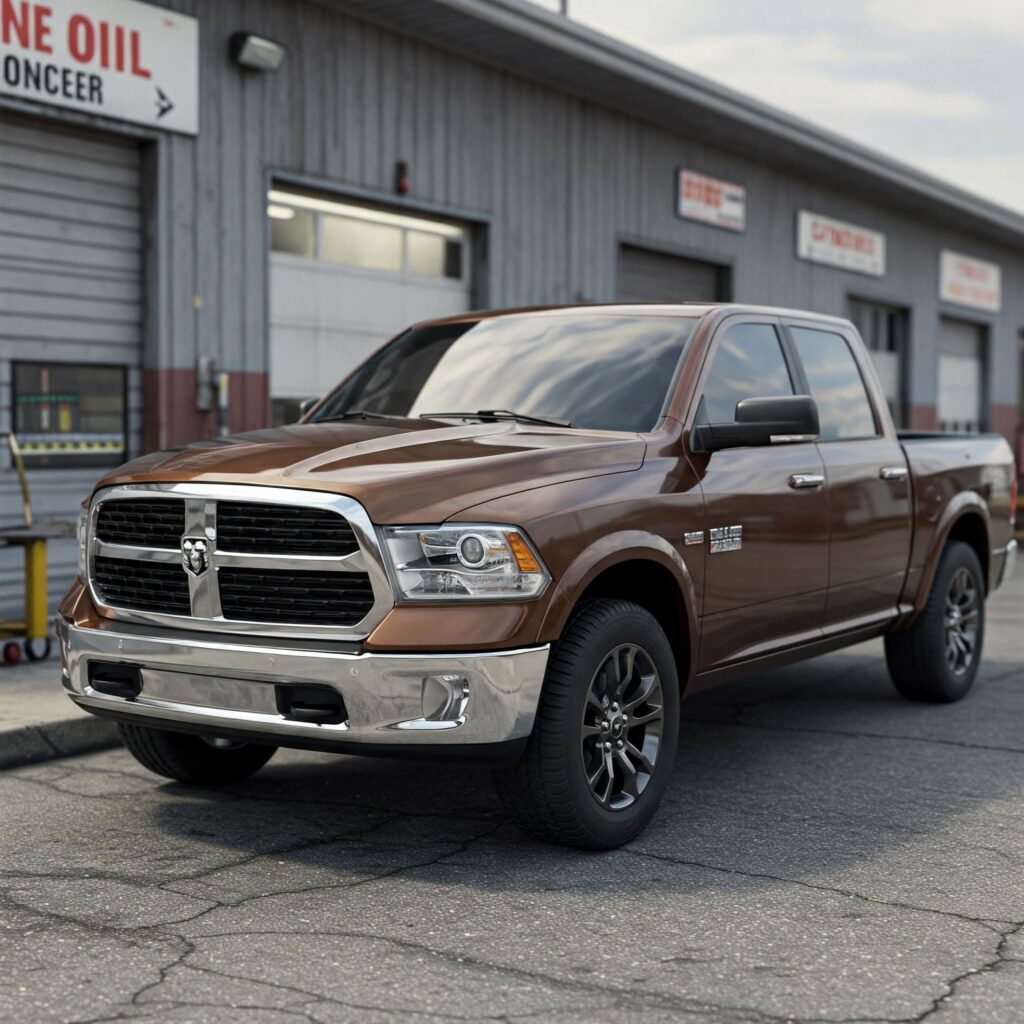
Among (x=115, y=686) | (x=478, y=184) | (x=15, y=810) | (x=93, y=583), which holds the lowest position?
(x=15, y=810)

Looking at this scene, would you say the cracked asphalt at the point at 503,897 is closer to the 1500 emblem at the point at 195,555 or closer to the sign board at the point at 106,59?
the 1500 emblem at the point at 195,555

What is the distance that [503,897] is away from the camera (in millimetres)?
4273

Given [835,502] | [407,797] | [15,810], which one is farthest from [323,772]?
[835,502]

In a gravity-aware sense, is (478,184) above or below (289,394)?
above

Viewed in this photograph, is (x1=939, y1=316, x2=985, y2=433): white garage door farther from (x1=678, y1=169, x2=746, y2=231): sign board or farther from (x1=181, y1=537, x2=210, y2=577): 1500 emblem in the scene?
→ (x1=181, y1=537, x2=210, y2=577): 1500 emblem

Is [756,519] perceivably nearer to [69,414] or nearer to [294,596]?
[294,596]

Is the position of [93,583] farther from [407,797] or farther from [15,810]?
[407,797]

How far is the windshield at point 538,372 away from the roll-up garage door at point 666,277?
9.19 metres

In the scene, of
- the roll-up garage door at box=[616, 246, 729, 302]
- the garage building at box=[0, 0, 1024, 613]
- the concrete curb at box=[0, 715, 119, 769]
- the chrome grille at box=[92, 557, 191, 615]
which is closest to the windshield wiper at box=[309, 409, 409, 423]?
the chrome grille at box=[92, 557, 191, 615]

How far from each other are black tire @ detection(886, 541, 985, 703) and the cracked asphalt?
919mm

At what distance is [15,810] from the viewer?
531 cm

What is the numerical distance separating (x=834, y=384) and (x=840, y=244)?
14378mm

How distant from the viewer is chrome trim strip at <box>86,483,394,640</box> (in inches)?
170

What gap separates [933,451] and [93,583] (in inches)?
167
